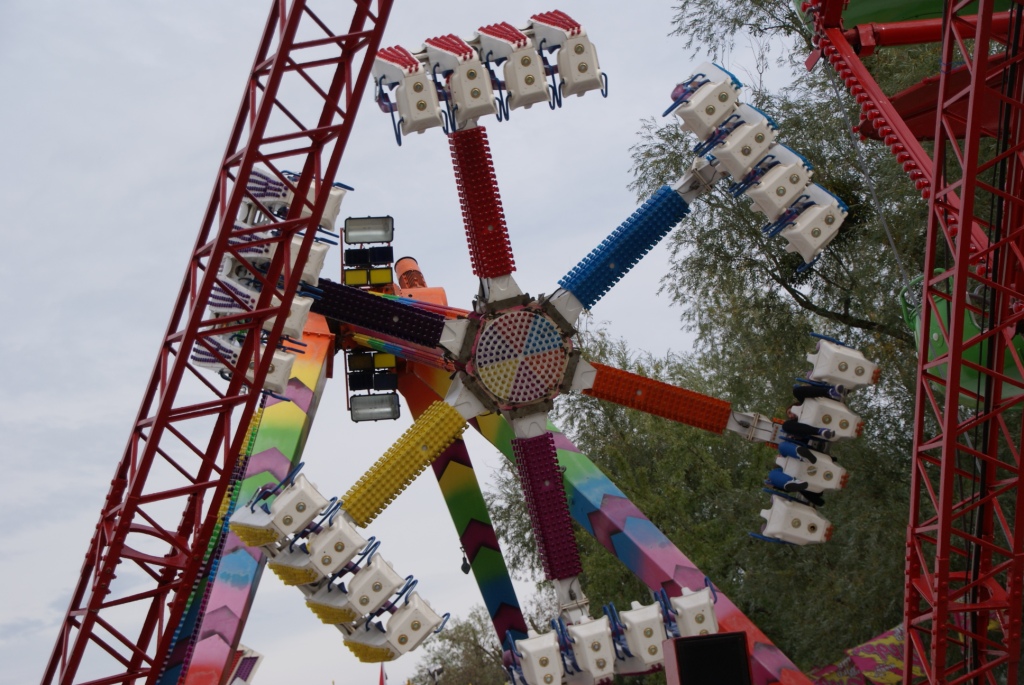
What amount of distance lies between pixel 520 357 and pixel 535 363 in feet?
0.56

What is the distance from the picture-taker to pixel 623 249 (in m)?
14.2

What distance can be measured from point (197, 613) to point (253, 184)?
6.27 m

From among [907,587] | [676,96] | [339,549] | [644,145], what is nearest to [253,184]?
[339,549]

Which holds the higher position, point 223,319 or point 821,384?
point 223,319

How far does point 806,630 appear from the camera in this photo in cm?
1827

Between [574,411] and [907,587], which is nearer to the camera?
[907,587]

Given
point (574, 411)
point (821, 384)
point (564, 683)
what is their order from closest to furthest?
point (564, 683) → point (821, 384) → point (574, 411)

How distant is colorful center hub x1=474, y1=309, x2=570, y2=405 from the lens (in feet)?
46.0

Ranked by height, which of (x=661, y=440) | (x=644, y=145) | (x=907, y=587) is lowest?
(x=907, y=587)

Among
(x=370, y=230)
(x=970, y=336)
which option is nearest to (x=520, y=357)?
(x=370, y=230)

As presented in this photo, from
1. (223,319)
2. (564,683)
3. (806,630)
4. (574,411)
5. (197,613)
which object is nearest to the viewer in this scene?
(223,319)

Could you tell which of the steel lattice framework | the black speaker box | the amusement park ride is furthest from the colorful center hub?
the steel lattice framework

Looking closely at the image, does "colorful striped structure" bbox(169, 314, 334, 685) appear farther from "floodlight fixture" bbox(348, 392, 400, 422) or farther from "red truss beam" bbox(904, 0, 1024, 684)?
"red truss beam" bbox(904, 0, 1024, 684)

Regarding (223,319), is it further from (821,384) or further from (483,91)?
(821,384)
